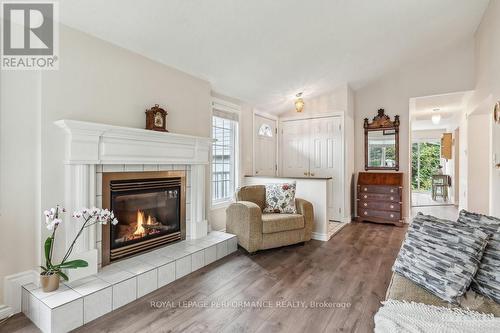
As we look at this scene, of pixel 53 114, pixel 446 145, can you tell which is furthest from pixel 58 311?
pixel 446 145

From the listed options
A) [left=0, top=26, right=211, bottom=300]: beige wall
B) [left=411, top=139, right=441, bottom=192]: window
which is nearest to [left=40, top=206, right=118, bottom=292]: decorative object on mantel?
[left=0, top=26, right=211, bottom=300]: beige wall

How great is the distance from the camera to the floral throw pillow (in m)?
3.61

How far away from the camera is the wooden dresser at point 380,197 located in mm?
4746

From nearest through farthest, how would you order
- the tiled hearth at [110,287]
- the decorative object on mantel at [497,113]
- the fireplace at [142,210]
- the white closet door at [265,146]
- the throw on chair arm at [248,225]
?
the tiled hearth at [110,287]
the fireplace at [142,210]
the decorative object on mantel at [497,113]
the throw on chair arm at [248,225]
the white closet door at [265,146]

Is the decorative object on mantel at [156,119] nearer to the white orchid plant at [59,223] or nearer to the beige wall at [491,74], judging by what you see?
the white orchid plant at [59,223]

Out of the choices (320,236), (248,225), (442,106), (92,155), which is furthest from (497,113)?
(92,155)

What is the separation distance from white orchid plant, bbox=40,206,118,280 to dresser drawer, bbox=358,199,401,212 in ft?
14.1

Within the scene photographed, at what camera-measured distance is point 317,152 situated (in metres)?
5.14

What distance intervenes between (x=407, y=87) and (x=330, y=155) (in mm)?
1886

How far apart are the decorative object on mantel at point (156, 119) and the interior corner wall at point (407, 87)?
13.1ft

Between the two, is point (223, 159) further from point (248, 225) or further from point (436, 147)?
point (436, 147)

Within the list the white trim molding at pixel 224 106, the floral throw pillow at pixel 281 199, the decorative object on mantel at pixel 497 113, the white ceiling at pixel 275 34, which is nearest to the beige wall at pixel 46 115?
the white ceiling at pixel 275 34

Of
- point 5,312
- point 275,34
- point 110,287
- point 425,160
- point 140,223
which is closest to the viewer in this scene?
point 5,312

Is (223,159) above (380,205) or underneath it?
above
